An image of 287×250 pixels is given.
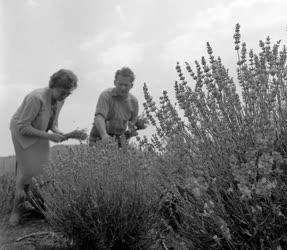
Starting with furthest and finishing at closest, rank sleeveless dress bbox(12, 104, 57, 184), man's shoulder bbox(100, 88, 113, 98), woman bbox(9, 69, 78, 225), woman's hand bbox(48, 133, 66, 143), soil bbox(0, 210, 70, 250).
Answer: man's shoulder bbox(100, 88, 113, 98) → sleeveless dress bbox(12, 104, 57, 184) → woman bbox(9, 69, 78, 225) → woman's hand bbox(48, 133, 66, 143) → soil bbox(0, 210, 70, 250)

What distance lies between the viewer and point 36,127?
161 inches

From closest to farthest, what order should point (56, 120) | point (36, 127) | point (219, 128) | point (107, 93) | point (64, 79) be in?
point (219, 128)
point (64, 79)
point (36, 127)
point (107, 93)
point (56, 120)

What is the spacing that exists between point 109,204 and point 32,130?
1.30 meters

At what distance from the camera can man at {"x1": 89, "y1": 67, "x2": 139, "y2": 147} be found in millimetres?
4145

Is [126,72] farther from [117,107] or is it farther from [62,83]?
[62,83]

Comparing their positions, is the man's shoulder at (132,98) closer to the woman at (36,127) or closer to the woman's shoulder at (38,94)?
the woman at (36,127)

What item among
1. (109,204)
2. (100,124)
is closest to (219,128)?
(109,204)

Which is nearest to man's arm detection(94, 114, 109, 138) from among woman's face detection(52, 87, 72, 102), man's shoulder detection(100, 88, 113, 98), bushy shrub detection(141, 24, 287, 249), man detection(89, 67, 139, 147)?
man detection(89, 67, 139, 147)

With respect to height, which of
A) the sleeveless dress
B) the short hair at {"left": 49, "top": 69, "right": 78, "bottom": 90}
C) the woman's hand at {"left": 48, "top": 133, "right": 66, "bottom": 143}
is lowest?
the sleeveless dress

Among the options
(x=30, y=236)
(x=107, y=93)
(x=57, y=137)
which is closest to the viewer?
(x=30, y=236)

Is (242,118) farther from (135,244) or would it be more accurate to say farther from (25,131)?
(25,131)

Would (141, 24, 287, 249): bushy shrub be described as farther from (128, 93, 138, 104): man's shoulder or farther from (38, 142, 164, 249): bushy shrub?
(128, 93, 138, 104): man's shoulder

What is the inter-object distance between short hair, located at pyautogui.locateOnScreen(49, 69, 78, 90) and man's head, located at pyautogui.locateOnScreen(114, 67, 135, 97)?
0.39m

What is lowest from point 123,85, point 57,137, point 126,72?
point 57,137
